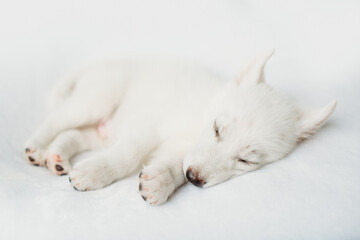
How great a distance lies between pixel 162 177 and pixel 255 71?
0.93 m

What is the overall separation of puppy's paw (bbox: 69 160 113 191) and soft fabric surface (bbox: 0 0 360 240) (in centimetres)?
5

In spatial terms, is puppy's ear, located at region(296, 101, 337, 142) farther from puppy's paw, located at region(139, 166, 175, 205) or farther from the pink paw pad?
the pink paw pad

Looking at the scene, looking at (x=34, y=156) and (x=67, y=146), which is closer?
(x=34, y=156)

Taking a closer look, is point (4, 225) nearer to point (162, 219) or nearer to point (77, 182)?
point (77, 182)

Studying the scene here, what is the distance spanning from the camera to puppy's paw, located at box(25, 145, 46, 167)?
9.45 feet

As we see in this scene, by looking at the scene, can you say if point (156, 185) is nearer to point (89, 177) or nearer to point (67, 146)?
point (89, 177)

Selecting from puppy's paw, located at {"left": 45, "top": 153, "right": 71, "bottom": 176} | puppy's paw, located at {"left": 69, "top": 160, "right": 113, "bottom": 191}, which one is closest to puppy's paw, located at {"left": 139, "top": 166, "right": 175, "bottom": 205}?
puppy's paw, located at {"left": 69, "top": 160, "right": 113, "bottom": 191}

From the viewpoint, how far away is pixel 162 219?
7.11 ft

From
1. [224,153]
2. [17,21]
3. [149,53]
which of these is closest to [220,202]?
[224,153]

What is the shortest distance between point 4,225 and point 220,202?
42.6 inches

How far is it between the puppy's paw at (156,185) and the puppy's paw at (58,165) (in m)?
0.66

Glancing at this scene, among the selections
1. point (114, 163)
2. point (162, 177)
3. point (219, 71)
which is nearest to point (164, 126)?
point (114, 163)

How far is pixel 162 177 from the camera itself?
2.36m

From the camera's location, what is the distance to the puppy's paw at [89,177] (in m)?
2.46
